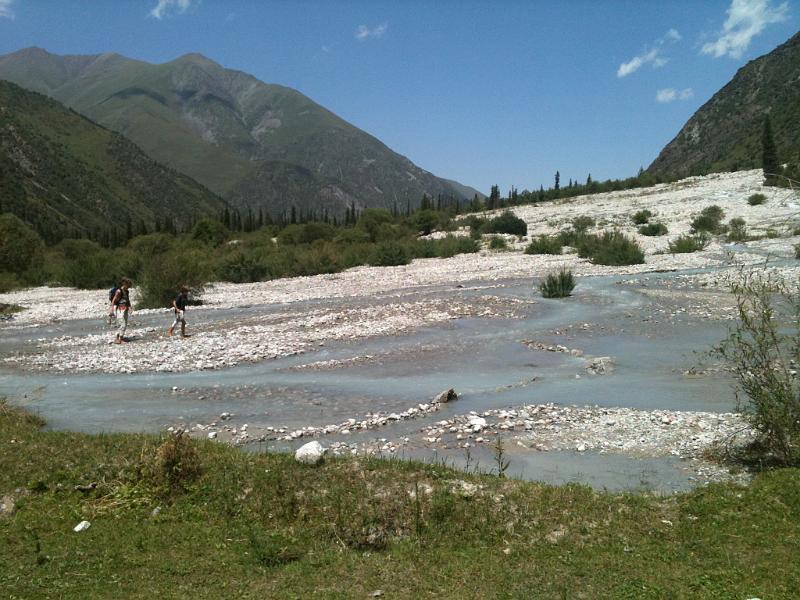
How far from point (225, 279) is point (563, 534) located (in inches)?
1545

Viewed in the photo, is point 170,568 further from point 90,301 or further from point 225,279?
point 225,279

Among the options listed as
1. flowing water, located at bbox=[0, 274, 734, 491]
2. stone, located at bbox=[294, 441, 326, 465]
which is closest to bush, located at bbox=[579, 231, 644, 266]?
flowing water, located at bbox=[0, 274, 734, 491]

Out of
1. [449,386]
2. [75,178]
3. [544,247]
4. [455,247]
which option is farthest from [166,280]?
[75,178]

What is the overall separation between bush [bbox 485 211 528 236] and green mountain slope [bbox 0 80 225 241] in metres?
55.9

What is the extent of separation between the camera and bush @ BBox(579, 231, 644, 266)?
36.8 m

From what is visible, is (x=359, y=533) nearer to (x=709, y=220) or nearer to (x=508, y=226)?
(x=709, y=220)

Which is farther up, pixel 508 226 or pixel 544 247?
pixel 508 226

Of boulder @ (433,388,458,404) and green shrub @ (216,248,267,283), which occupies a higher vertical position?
green shrub @ (216,248,267,283)

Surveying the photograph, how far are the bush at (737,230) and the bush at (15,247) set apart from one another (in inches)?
2131

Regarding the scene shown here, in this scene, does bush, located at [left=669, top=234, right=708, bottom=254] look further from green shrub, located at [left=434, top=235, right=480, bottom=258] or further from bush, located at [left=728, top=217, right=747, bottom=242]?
green shrub, located at [left=434, top=235, right=480, bottom=258]

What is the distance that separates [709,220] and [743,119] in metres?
80.4

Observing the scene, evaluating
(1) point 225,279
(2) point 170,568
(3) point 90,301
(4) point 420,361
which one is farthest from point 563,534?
(1) point 225,279

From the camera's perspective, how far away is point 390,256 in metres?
47.2

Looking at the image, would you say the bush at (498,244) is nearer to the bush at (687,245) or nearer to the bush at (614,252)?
the bush at (614,252)
